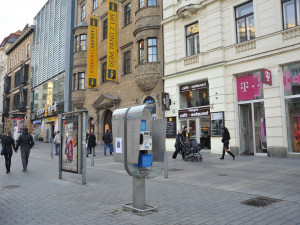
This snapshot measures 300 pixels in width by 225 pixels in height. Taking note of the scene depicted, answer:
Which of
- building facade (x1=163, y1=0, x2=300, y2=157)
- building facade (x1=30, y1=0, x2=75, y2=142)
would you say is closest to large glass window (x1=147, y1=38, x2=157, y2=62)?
building facade (x1=163, y1=0, x2=300, y2=157)

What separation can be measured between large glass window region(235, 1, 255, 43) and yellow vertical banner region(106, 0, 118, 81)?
1112cm

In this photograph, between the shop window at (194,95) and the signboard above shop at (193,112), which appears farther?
the shop window at (194,95)

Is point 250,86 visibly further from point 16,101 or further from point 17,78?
point 16,101

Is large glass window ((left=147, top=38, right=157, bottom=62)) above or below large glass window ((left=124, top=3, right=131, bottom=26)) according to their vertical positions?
below

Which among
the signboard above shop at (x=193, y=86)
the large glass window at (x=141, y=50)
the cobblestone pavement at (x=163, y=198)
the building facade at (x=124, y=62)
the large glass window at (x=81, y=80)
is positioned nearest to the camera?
the cobblestone pavement at (x=163, y=198)

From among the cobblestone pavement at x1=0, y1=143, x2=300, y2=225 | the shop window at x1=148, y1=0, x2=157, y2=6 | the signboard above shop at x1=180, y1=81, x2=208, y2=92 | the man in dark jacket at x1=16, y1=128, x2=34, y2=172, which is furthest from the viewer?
the shop window at x1=148, y1=0, x2=157, y2=6

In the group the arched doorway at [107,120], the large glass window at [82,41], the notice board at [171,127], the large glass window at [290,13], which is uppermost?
the large glass window at [82,41]

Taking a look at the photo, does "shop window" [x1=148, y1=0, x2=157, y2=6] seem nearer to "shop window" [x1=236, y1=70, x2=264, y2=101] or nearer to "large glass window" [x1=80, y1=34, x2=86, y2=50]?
"shop window" [x1=236, y1=70, x2=264, y2=101]

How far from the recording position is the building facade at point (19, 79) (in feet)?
150

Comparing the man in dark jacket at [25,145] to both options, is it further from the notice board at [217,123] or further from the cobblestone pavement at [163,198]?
the notice board at [217,123]

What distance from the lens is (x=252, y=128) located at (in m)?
14.8

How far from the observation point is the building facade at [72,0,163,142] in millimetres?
20297

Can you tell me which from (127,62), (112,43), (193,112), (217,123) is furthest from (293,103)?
(112,43)

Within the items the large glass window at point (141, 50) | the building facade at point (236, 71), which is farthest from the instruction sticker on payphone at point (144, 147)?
the large glass window at point (141, 50)
